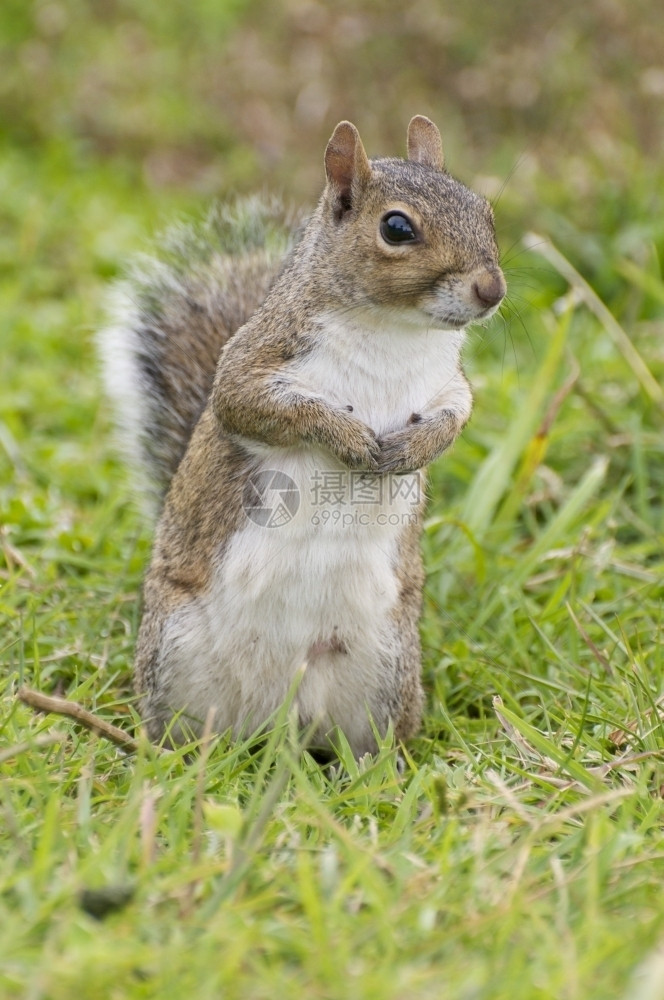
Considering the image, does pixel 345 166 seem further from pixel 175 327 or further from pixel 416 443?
pixel 175 327

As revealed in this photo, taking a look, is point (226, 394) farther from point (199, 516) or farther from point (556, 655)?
point (556, 655)

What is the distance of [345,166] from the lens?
2529 mm

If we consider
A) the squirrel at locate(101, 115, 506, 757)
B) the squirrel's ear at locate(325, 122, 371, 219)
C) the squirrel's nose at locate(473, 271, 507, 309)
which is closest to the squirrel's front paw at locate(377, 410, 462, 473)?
the squirrel at locate(101, 115, 506, 757)

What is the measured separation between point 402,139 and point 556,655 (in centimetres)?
365

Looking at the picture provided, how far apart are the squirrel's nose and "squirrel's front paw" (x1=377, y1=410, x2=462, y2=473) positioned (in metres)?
0.30

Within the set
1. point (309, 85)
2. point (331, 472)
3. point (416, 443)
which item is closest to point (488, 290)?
point (416, 443)

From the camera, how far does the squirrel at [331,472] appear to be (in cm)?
243

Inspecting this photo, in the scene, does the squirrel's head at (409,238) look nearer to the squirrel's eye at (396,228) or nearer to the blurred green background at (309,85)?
the squirrel's eye at (396,228)

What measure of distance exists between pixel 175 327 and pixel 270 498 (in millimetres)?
893

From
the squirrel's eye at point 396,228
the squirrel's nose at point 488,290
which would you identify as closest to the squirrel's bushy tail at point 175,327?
the squirrel's eye at point 396,228

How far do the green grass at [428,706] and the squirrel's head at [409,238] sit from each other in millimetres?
584

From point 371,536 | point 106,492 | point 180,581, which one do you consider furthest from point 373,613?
point 106,492

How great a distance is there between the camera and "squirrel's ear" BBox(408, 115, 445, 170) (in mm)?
2803

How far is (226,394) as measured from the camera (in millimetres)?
2570
